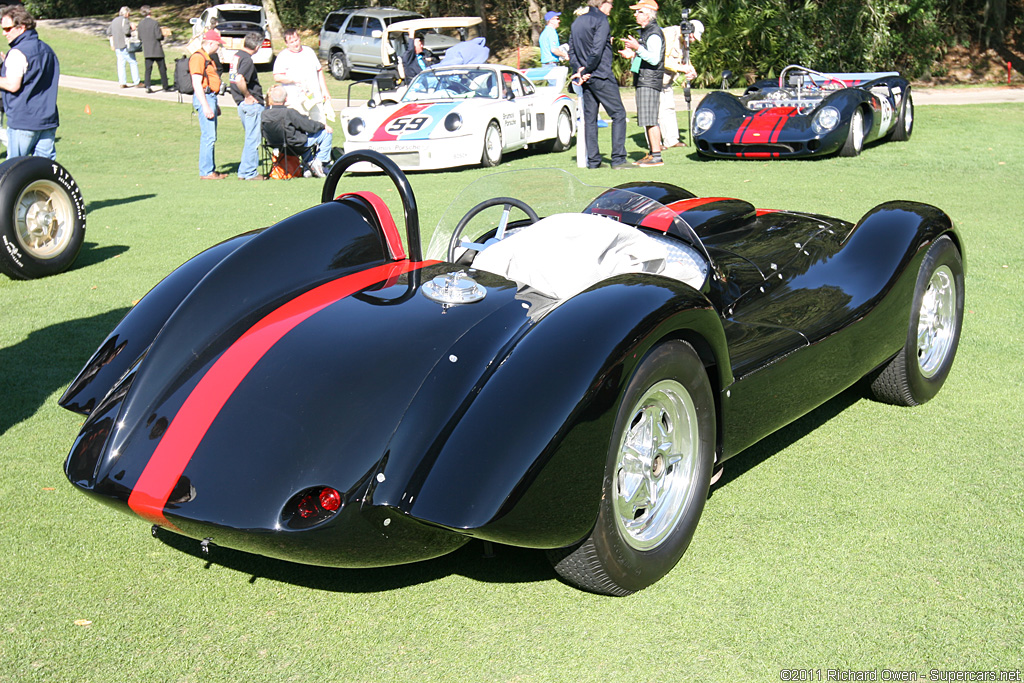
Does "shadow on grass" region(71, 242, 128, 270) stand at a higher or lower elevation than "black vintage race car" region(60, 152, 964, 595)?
lower

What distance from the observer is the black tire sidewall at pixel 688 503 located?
2680 mm

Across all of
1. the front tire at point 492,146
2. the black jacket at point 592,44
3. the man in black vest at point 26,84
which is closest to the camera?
the man in black vest at point 26,84

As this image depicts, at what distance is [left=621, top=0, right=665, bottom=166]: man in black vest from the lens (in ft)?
38.3

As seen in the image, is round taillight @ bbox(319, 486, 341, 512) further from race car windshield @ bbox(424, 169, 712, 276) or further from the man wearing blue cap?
the man wearing blue cap

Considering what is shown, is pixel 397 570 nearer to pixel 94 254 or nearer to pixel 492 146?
pixel 94 254

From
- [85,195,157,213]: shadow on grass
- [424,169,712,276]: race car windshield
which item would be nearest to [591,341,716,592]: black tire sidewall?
[424,169,712,276]: race car windshield

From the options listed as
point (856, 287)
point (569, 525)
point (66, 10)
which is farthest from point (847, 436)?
point (66, 10)

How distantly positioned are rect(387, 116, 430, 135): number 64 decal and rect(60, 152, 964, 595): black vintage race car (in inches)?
350

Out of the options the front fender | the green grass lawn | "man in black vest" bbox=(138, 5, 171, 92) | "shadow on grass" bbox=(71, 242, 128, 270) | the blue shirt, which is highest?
"man in black vest" bbox=(138, 5, 171, 92)

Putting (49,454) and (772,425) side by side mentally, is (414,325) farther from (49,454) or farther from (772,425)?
(49,454)

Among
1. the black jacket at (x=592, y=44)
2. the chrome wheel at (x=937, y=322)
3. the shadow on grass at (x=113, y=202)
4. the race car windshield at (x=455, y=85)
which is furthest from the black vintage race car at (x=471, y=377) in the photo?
the race car windshield at (x=455, y=85)

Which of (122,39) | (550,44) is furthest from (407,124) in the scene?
(122,39)

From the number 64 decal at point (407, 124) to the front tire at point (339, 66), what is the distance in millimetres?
15332

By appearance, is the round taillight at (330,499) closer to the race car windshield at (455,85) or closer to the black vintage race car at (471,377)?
the black vintage race car at (471,377)
